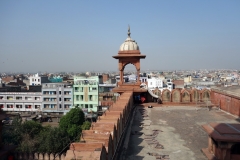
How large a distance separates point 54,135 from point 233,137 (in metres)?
22.8

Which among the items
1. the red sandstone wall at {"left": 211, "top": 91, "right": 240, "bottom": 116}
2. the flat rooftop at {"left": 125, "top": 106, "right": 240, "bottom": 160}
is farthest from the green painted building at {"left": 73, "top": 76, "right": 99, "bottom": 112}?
the flat rooftop at {"left": 125, "top": 106, "right": 240, "bottom": 160}

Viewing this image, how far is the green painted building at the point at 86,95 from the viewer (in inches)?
1780

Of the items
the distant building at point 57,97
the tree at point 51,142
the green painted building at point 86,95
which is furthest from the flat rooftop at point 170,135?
the distant building at point 57,97

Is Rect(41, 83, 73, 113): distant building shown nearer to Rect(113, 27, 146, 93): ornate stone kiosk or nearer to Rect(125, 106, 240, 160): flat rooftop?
Rect(113, 27, 146, 93): ornate stone kiosk

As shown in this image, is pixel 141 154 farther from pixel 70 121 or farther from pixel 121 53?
pixel 70 121

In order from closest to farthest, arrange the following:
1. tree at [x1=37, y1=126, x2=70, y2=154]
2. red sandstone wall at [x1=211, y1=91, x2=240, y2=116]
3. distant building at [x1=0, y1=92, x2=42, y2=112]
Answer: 1. red sandstone wall at [x1=211, y1=91, x2=240, y2=116]
2. tree at [x1=37, y1=126, x2=70, y2=154]
3. distant building at [x1=0, y1=92, x2=42, y2=112]

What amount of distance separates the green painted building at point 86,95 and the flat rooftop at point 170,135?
116 feet

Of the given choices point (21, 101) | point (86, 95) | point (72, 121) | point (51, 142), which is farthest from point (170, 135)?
point (21, 101)

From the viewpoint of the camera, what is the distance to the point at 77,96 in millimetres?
45906

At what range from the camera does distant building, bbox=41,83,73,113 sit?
4641 centimetres

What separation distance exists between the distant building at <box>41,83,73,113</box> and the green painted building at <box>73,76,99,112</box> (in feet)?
4.62

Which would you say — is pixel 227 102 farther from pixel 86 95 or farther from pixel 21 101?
pixel 21 101

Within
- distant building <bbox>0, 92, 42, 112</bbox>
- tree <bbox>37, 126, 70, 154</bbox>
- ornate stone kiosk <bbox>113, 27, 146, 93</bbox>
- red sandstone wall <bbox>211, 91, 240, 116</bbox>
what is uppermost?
ornate stone kiosk <bbox>113, 27, 146, 93</bbox>

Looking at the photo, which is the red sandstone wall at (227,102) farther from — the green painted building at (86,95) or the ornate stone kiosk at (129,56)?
the green painted building at (86,95)
